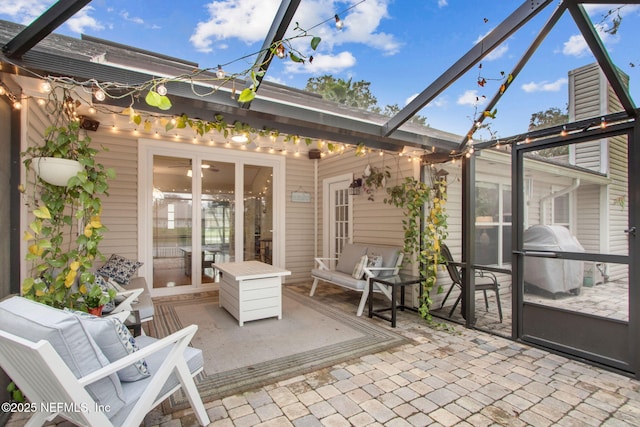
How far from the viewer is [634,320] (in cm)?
257

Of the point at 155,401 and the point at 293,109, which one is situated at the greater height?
the point at 293,109

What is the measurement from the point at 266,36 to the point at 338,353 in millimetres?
2734

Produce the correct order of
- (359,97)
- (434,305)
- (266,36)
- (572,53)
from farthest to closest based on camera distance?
(359,97)
(434,305)
(572,53)
(266,36)

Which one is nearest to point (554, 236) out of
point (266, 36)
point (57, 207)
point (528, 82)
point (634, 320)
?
point (634, 320)

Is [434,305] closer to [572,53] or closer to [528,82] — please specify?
[528,82]

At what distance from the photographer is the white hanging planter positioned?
6.40ft

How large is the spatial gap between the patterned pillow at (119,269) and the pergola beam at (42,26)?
8.44 ft

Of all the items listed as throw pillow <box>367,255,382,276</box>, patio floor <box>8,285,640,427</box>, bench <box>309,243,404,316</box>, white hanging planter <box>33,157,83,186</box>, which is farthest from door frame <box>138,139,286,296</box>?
patio floor <box>8,285,640,427</box>

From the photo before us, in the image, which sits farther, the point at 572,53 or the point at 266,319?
the point at 266,319

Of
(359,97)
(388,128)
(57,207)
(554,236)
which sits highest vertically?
(359,97)

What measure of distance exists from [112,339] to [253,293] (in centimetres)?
222

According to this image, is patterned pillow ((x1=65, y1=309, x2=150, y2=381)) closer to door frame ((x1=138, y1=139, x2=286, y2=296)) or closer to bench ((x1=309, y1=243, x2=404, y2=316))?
bench ((x1=309, y1=243, x2=404, y2=316))

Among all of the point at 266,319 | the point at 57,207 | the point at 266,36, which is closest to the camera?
the point at 57,207

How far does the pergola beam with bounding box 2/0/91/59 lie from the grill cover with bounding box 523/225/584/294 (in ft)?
13.4
